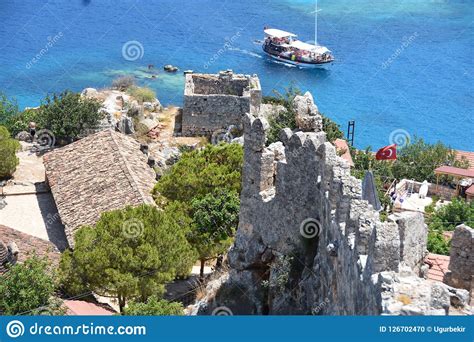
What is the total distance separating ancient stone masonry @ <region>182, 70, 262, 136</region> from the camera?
48812mm

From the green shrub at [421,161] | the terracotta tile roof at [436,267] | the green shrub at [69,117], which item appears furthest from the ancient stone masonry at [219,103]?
the terracotta tile roof at [436,267]

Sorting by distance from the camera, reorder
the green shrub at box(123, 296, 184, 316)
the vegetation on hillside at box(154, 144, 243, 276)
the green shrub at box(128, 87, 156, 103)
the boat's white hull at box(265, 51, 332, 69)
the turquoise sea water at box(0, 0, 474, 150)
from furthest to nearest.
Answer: the boat's white hull at box(265, 51, 332, 69)
the turquoise sea water at box(0, 0, 474, 150)
the green shrub at box(128, 87, 156, 103)
the vegetation on hillside at box(154, 144, 243, 276)
the green shrub at box(123, 296, 184, 316)

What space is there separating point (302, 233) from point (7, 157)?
23297mm

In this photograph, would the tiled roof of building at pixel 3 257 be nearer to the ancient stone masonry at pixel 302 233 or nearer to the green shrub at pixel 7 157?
the ancient stone masonry at pixel 302 233

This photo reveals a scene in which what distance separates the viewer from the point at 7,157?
40.4 metres

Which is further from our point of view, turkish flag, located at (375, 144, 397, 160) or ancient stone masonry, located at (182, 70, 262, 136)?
ancient stone masonry, located at (182, 70, 262, 136)

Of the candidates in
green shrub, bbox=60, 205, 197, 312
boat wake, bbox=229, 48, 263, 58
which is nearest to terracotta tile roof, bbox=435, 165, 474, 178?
green shrub, bbox=60, 205, 197, 312

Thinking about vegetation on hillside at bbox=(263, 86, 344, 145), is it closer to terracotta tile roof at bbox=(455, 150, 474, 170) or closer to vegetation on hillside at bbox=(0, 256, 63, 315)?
terracotta tile roof at bbox=(455, 150, 474, 170)

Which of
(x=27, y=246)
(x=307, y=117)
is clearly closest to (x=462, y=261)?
(x=307, y=117)

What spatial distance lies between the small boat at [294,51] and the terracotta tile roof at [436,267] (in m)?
66.7

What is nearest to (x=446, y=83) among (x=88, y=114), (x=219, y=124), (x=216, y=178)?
(x=219, y=124)

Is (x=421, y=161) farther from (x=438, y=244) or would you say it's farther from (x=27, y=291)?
(x=27, y=291)

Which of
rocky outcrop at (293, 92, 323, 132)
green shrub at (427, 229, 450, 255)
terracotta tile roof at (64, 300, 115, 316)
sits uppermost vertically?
rocky outcrop at (293, 92, 323, 132)

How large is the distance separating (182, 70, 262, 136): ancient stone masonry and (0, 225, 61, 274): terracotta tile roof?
20666 mm
